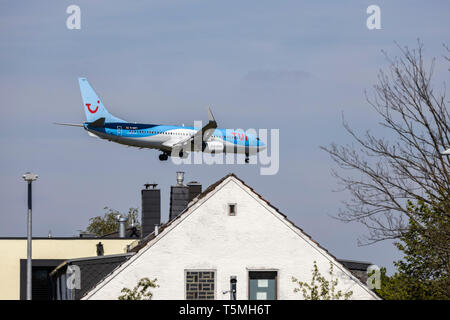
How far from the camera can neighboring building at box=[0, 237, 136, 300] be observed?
181ft

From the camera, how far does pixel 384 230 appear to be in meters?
28.5

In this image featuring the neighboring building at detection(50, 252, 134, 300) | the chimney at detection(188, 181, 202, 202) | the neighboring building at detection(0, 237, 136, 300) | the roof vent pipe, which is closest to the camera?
the neighboring building at detection(50, 252, 134, 300)

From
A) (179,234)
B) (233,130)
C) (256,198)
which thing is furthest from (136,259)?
(233,130)

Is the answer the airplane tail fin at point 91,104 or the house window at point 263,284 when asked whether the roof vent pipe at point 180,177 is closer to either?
the house window at point 263,284

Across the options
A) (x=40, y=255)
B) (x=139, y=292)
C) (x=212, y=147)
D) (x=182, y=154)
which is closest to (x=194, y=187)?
(x=40, y=255)

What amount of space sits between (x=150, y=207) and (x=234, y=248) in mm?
20986

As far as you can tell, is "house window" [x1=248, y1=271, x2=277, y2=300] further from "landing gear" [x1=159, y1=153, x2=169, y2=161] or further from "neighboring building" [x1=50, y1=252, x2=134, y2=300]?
"landing gear" [x1=159, y1=153, x2=169, y2=161]

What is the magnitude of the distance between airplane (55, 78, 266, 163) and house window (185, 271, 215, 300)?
41124 millimetres

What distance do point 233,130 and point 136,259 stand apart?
172 ft

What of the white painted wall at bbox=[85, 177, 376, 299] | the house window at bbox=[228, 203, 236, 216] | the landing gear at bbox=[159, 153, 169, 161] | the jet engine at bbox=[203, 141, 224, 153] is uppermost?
the jet engine at bbox=[203, 141, 224, 153]

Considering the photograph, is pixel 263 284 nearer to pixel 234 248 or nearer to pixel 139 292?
pixel 234 248

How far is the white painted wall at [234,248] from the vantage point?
30.3 metres

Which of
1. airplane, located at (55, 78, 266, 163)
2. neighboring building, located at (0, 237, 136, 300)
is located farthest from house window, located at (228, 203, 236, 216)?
airplane, located at (55, 78, 266, 163)
